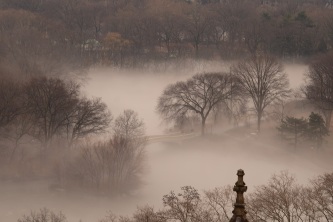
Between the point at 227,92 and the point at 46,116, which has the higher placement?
the point at 227,92

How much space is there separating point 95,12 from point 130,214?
250 feet

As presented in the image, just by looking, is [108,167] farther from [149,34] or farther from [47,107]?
[149,34]

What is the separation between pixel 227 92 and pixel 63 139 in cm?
1822

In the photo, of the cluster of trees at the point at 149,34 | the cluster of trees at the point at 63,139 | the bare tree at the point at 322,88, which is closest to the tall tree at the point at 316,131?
the bare tree at the point at 322,88

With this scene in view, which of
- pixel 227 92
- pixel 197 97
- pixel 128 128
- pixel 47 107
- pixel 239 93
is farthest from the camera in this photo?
pixel 239 93

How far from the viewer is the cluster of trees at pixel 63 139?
4775 cm

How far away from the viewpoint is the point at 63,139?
176 feet

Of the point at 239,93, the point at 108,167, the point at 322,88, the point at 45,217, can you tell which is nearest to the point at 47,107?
the point at 108,167

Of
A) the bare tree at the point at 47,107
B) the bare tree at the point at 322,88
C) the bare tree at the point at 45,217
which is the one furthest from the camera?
the bare tree at the point at 322,88

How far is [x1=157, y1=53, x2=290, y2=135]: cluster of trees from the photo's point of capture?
2462 inches

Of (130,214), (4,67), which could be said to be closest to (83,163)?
(130,214)

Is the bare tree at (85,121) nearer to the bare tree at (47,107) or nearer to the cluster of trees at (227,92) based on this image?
the bare tree at (47,107)

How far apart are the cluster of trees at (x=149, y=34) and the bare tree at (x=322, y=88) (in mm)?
20108

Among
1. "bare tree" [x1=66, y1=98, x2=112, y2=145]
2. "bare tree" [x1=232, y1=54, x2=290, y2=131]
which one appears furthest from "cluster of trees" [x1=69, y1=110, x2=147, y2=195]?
"bare tree" [x1=232, y1=54, x2=290, y2=131]
